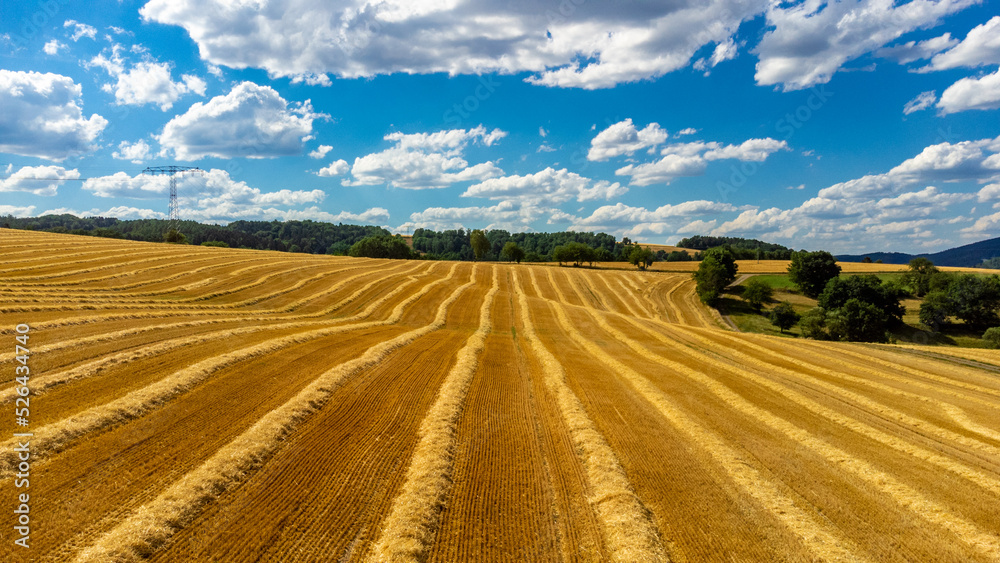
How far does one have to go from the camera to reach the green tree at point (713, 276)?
7975 centimetres

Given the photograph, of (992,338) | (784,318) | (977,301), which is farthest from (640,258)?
(992,338)

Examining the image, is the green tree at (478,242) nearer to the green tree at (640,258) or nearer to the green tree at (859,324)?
the green tree at (640,258)

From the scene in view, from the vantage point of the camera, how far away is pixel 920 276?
85562mm

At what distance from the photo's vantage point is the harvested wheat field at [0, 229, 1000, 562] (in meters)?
8.16

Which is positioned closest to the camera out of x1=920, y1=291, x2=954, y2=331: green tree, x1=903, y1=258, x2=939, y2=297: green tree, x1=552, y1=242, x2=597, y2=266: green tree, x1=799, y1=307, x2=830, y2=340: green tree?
x1=799, y1=307, x2=830, y2=340: green tree

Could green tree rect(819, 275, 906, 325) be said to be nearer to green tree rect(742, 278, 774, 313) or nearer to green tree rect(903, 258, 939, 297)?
green tree rect(742, 278, 774, 313)

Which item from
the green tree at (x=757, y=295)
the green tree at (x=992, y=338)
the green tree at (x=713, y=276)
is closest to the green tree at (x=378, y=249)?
the green tree at (x=713, y=276)

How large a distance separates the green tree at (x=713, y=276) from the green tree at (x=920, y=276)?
32.7m

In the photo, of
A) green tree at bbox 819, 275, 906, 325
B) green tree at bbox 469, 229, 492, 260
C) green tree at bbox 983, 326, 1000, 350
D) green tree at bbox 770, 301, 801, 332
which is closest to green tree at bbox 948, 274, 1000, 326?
green tree at bbox 819, 275, 906, 325

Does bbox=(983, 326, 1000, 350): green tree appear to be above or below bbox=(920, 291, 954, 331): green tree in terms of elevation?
below

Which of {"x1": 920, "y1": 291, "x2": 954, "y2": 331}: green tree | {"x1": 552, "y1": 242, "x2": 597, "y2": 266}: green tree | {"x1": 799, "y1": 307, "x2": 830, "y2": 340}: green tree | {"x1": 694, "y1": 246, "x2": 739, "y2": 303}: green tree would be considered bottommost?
{"x1": 799, "y1": 307, "x2": 830, "y2": 340}: green tree

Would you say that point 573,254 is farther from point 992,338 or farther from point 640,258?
point 992,338

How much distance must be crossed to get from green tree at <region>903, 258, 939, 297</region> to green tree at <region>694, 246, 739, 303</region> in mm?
32734

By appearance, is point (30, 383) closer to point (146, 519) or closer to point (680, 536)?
point (146, 519)
